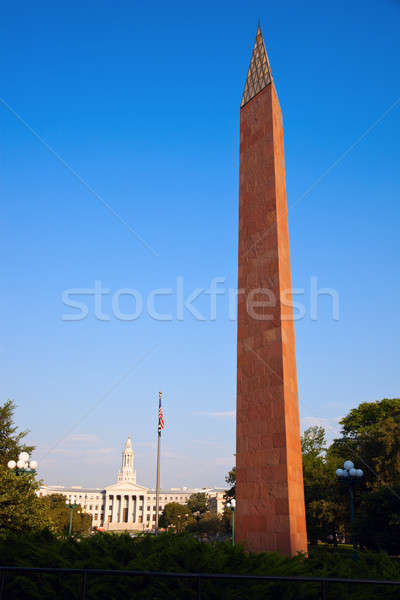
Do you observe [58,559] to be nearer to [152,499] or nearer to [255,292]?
[255,292]

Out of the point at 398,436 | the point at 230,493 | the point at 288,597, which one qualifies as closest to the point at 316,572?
the point at 288,597

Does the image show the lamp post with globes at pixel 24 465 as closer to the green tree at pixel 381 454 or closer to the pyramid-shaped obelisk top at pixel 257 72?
the pyramid-shaped obelisk top at pixel 257 72

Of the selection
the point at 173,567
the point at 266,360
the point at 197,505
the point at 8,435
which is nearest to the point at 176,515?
the point at 197,505

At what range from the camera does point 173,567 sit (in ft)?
22.8

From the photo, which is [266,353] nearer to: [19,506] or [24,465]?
[19,506]

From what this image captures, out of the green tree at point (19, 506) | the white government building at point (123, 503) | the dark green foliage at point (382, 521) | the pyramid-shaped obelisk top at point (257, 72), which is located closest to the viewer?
the pyramid-shaped obelisk top at point (257, 72)

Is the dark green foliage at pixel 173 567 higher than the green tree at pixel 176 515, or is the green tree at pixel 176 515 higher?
the dark green foliage at pixel 173 567

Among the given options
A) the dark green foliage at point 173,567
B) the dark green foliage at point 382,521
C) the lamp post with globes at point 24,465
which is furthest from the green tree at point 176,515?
the dark green foliage at point 173,567

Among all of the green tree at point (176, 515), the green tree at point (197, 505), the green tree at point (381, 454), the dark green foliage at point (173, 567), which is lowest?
the green tree at point (176, 515)

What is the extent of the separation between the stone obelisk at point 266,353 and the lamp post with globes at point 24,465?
12.3 meters

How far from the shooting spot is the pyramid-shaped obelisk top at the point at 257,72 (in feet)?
51.9

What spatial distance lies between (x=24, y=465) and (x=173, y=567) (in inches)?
660

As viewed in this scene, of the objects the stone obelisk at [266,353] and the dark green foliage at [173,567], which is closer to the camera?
the dark green foliage at [173,567]

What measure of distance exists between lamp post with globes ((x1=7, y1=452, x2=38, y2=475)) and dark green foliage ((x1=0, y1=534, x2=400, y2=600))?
1409cm
